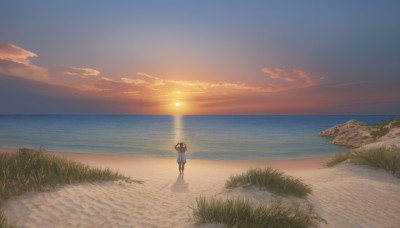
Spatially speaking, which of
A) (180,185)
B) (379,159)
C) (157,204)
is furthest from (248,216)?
(379,159)

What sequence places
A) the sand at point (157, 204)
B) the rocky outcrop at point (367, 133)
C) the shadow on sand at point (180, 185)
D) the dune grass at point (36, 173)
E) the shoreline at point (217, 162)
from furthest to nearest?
1. the rocky outcrop at point (367, 133)
2. the shoreline at point (217, 162)
3. the shadow on sand at point (180, 185)
4. the dune grass at point (36, 173)
5. the sand at point (157, 204)

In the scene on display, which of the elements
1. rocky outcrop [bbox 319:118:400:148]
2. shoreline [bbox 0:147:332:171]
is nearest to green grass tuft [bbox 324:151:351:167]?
shoreline [bbox 0:147:332:171]

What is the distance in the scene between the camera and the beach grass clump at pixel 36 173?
9.63 m

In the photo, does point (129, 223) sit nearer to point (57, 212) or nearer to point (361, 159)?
point (57, 212)

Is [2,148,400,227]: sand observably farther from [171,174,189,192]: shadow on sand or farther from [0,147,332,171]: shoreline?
[0,147,332,171]: shoreline

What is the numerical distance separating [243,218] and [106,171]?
794cm

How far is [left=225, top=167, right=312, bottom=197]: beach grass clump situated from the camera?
10.8 m

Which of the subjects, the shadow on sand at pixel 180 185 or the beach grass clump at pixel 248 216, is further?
the shadow on sand at pixel 180 185

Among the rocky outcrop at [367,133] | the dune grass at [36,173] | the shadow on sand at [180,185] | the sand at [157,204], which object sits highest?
the rocky outcrop at [367,133]

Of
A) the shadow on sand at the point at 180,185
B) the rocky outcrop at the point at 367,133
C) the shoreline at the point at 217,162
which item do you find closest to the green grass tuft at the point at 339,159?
the shoreline at the point at 217,162

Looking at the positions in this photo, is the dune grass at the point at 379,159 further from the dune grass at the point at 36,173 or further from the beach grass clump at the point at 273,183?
the dune grass at the point at 36,173

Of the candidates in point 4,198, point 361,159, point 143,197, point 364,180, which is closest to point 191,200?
point 143,197

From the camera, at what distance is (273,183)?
11.0 meters

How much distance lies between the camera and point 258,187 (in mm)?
10961
